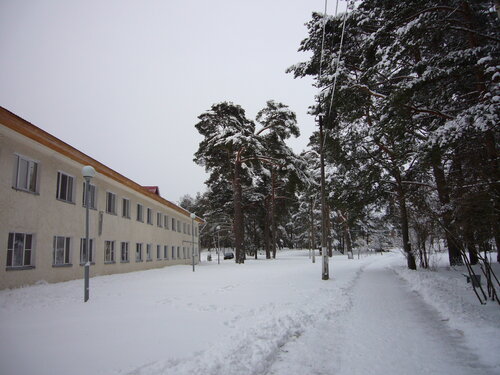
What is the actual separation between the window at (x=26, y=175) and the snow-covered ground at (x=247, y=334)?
13.4ft

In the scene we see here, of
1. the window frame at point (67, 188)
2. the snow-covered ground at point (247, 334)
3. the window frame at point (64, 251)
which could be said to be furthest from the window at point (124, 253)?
the snow-covered ground at point (247, 334)

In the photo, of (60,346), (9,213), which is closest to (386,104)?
(60,346)

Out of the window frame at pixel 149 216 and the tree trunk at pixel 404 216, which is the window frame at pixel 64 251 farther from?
the tree trunk at pixel 404 216

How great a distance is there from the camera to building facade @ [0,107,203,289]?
10.9 meters

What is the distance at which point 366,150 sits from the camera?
59.2 feet

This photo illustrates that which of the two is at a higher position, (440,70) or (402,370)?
(440,70)

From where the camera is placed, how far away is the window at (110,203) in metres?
18.2

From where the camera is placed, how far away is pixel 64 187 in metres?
14.4

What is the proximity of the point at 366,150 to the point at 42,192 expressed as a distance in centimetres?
1552

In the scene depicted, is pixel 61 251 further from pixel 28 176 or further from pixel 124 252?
pixel 124 252

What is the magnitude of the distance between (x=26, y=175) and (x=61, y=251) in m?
3.65

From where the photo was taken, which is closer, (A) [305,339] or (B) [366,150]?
(A) [305,339]

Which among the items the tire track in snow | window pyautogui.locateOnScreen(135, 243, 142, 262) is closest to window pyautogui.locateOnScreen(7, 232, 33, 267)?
the tire track in snow

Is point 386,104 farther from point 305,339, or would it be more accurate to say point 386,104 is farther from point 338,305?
point 305,339
